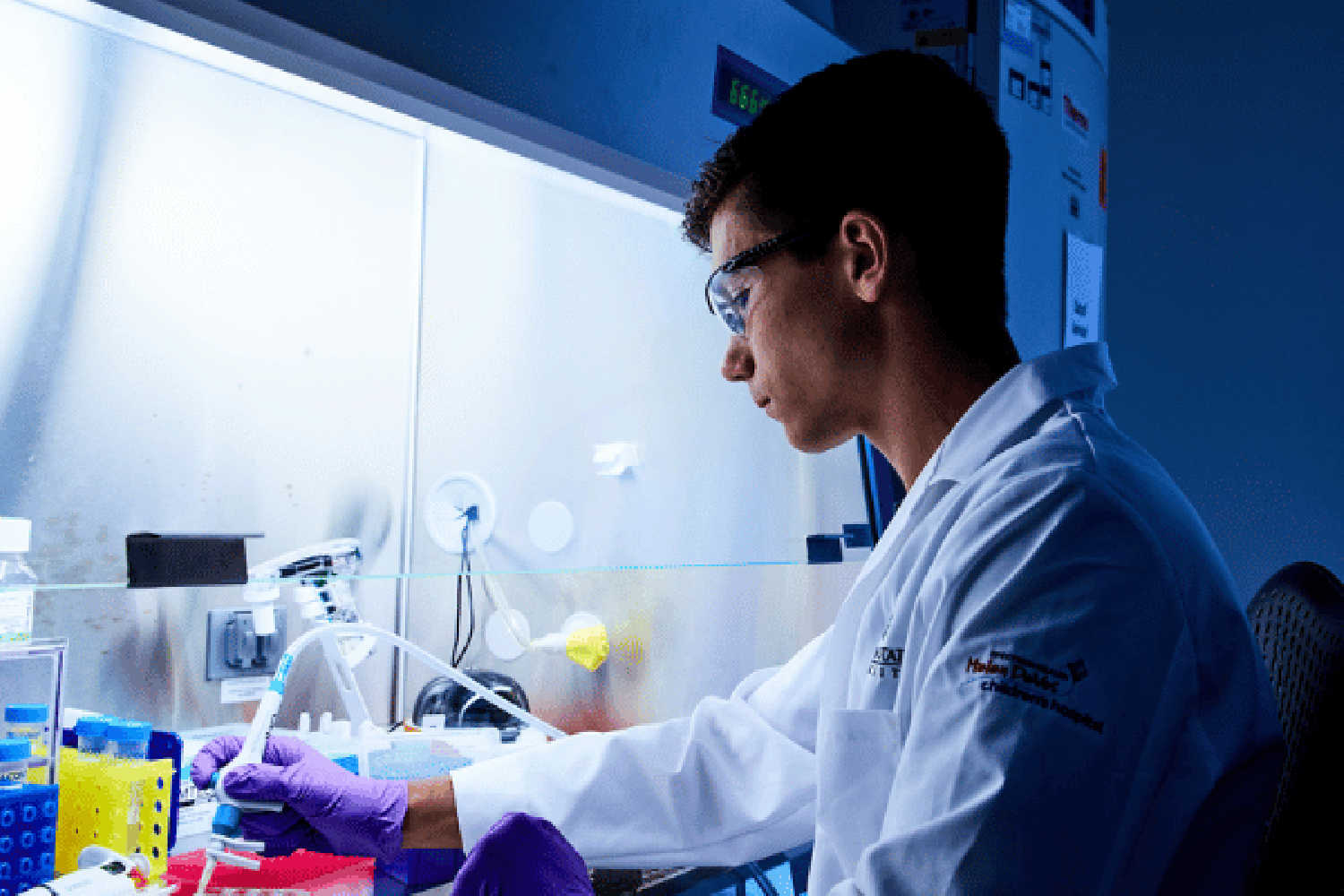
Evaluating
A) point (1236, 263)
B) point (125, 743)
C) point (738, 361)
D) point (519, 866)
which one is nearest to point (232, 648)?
point (125, 743)

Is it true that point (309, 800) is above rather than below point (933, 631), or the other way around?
below

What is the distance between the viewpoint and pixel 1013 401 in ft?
3.60

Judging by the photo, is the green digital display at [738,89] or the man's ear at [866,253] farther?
the green digital display at [738,89]

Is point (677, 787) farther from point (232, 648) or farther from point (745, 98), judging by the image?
point (745, 98)

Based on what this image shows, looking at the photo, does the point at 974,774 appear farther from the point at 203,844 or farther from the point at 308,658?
the point at 308,658

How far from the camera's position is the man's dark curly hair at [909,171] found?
1149 mm

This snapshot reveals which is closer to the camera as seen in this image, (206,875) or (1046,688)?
(1046,688)

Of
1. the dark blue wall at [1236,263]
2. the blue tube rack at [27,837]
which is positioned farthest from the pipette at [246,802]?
the dark blue wall at [1236,263]

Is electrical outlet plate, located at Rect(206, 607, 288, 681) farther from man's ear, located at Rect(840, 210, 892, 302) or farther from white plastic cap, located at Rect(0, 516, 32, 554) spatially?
man's ear, located at Rect(840, 210, 892, 302)

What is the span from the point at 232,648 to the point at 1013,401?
137cm

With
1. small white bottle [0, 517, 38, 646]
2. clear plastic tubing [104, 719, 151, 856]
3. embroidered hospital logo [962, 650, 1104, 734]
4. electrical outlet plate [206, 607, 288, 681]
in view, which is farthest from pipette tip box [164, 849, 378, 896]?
embroidered hospital logo [962, 650, 1104, 734]

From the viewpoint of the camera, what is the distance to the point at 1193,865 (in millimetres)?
853

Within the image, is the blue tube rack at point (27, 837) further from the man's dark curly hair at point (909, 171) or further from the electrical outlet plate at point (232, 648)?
the man's dark curly hair at point (909, 171)

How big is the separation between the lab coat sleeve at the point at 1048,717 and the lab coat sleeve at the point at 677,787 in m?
0.54
